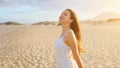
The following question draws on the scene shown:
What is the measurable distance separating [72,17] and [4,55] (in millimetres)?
8131

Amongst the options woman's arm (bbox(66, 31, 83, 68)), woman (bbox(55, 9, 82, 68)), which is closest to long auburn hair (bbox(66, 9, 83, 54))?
woman (bbox(55, 9, 82, 68))

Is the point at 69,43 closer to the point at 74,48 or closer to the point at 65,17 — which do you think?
the point at 74,48

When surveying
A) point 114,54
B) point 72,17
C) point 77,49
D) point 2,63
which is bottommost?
point 114,54

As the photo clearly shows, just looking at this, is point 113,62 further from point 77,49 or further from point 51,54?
point 77,49

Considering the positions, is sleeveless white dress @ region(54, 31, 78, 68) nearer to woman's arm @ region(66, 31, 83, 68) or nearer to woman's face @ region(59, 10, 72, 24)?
woman's arm @ region(66, 31, 83, 68)

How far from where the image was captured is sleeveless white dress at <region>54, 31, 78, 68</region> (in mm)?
3053

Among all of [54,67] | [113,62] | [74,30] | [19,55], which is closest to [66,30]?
[74,30]

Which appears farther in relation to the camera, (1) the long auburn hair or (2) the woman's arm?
(1) the long auburn hair

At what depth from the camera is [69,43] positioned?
304 centimetres

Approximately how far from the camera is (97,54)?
36.3 ft

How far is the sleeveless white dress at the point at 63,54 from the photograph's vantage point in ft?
10.0

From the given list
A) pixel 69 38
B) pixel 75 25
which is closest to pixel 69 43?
pixel 69 38

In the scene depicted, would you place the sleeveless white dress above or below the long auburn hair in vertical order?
below

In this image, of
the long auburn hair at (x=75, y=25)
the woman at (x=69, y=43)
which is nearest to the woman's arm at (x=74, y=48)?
the woman at (x=69, y=43)
